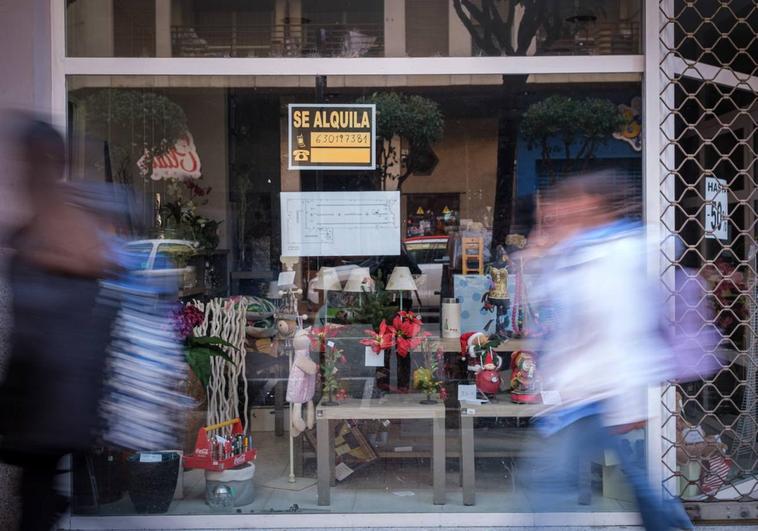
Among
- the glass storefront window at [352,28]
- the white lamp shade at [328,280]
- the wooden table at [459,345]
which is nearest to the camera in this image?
the glass storefront window at [352,28]

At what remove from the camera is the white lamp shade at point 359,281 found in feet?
16.8

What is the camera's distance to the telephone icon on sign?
4992mm

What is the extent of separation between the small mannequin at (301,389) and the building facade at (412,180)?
0.08m

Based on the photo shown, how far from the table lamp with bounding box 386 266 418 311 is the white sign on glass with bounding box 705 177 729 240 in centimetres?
178

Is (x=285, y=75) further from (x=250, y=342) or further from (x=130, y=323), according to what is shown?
(x=130, y=323)

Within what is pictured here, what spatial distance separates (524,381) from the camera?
15.6 feet

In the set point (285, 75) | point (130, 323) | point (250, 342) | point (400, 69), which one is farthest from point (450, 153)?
point (130, 323)

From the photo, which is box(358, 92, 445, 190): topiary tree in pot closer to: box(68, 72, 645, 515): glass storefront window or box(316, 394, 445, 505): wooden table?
box(68, 72, 645, 515): glass storefront window

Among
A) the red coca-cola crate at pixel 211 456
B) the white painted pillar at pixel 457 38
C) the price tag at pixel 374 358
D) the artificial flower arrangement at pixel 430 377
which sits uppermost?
the white painted pillar at pixel 457 38

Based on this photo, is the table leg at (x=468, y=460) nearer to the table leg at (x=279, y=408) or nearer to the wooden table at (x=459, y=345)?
the wooden table at (x=459, y=345)

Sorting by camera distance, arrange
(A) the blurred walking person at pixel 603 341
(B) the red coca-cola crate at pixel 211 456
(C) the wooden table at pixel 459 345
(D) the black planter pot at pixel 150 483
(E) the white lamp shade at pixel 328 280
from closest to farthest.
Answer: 1. (A) the blurred walking person at pixel 603 341
2. (D) the black planter pot at pixel 150 483
3. (B) the red coca-cola crate at pixel 211 456
4. (C) the wooden table at pixel 459 345
5. (E) the white lamp shade at pixel 328 280

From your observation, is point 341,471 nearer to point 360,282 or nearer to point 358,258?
point 360,282

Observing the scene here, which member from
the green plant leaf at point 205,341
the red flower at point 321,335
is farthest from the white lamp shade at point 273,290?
the green plant leaf at point 205,341

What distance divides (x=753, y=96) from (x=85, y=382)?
160 inches
